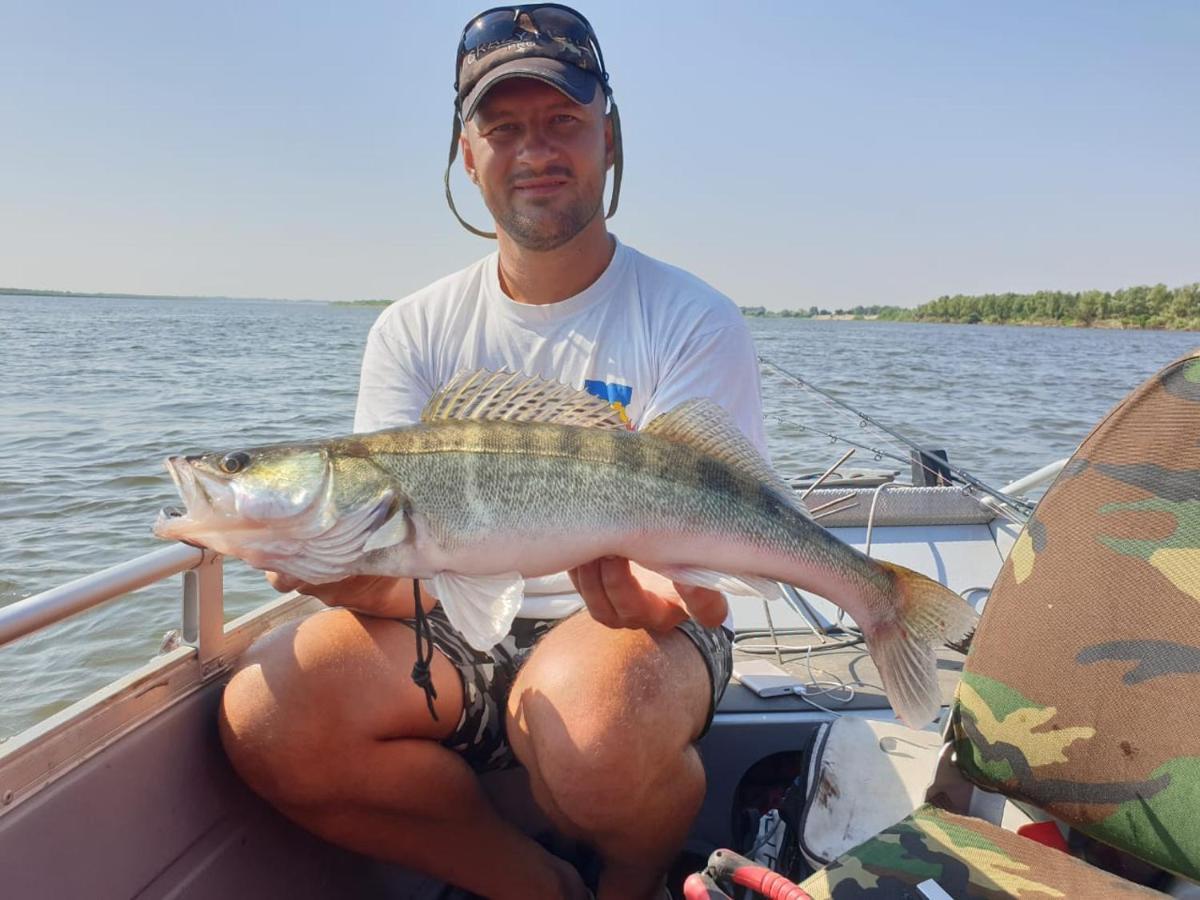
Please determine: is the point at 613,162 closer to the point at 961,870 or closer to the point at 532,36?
the point at 532,36

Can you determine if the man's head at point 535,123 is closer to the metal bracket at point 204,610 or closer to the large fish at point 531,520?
the large fish at point 531,520

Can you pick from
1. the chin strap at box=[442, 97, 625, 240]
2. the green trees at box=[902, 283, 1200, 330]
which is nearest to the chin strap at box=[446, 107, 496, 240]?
the chin strap at box=[442, 97, 625, 240]

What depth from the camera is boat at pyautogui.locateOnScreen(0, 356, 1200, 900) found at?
69.8 inches

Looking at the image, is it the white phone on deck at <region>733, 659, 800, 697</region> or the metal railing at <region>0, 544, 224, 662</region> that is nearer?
the metal railing at <region>0, 544, 224, 662</region>

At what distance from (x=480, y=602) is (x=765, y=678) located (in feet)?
5.12

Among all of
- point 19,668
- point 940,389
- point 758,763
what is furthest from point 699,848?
point 940,389

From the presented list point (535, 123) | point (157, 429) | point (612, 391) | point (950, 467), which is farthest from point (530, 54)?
point (157, 429)

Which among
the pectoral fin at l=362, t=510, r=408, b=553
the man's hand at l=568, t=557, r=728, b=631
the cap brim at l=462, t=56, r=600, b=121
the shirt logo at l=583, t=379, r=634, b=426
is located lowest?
the man's hand at l=568, t=557, r=728, b=631

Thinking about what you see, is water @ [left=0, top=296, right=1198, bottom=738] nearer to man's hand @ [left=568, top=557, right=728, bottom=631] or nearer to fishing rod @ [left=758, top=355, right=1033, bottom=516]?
fishing rod @ [left=758, top=355, right=1033, bottom=516]

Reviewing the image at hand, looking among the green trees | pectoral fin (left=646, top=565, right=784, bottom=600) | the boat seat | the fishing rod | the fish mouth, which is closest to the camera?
the boat seat

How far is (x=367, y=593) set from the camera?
230 cm

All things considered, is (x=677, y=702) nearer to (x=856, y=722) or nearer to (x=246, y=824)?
(x=856, y=722)

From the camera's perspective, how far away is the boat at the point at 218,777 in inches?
69.8

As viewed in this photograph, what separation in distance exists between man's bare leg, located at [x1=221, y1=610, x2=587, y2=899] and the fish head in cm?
40
